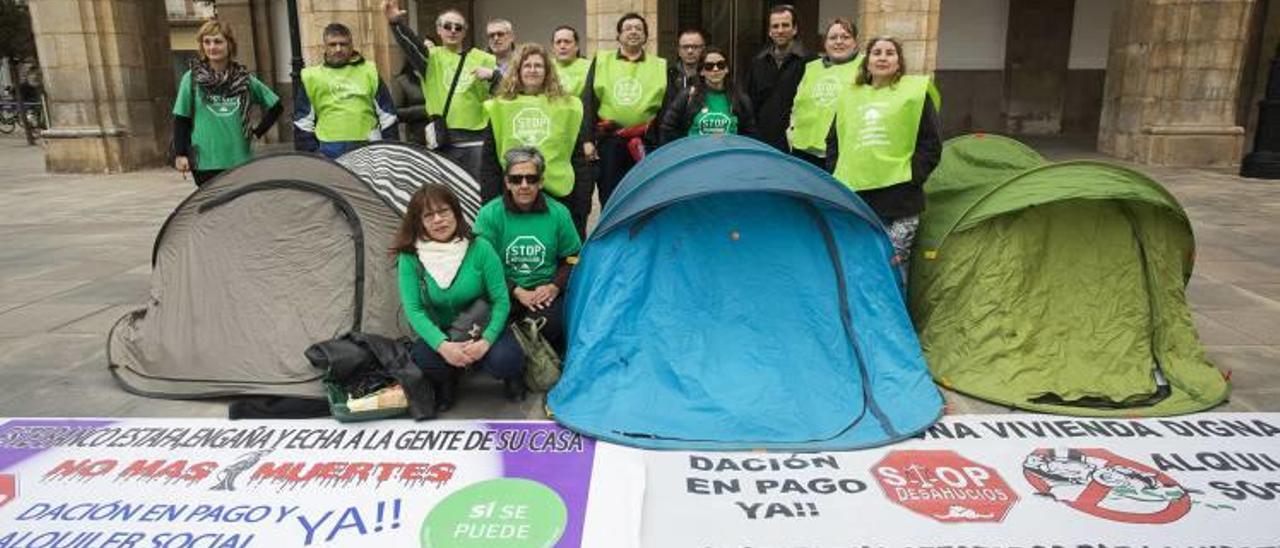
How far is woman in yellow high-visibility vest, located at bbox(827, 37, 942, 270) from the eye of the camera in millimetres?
4133

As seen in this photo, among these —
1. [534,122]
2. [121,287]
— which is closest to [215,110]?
[121,287]

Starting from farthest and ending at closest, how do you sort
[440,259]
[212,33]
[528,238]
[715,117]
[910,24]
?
[910,24] < [715,117] < [212,33] < [528,238] < [440,259]

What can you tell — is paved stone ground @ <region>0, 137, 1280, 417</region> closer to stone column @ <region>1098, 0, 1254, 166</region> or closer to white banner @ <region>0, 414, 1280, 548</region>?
white banner @ <region>0, 414, 1280, 548</region>

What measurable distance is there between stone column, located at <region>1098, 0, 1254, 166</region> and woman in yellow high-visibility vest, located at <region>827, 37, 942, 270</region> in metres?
9.14

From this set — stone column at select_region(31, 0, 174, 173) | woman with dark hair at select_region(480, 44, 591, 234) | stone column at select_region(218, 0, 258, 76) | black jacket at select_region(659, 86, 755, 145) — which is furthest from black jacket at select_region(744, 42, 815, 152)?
stone column at select_region(218, 0, 258, 76)

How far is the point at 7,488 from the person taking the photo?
311 centimetres

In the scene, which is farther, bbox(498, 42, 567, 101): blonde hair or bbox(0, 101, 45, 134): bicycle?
bbox(0, 101, 45, 134): bicycle

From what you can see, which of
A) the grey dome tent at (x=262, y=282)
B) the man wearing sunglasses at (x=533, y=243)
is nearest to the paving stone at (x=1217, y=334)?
the man wearing sunglasses at (x=533, y=243)

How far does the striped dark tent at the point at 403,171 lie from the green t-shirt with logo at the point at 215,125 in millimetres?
946

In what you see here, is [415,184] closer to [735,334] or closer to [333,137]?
[333,137]

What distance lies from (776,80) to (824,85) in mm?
539

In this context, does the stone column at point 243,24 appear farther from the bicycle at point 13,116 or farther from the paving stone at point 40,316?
the paving stone at point 40,316

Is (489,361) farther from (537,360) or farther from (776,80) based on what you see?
(776,80)

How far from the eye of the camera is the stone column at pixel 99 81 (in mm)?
11578
